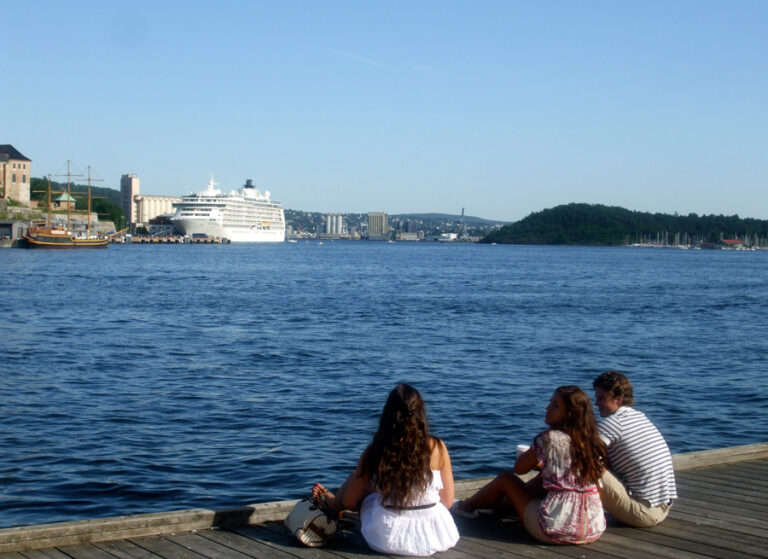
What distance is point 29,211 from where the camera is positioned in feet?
378

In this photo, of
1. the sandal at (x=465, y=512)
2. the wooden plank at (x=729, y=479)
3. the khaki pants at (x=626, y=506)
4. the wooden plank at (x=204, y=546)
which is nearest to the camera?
the wooden plank at (x=204, y=546)

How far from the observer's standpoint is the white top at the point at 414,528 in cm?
505

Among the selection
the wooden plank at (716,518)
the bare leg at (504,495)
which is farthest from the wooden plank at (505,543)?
the wooden plank at (716,518)

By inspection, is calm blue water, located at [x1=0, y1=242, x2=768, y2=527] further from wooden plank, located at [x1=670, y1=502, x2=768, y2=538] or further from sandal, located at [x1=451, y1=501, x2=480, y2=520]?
wooden plank, located at [x1=670, y1=502, x2=768, y2=538]

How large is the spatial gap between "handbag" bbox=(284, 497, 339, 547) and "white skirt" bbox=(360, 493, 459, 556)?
0.94 feet

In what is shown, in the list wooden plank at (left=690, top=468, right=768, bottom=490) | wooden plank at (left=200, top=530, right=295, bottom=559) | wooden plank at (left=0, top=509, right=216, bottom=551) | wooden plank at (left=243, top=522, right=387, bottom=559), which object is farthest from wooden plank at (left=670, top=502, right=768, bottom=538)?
wooden plank at (left=0, top=509, right=216, bottom=551)

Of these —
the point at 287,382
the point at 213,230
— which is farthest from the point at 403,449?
the point at 213,230

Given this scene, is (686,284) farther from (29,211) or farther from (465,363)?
(29,211)

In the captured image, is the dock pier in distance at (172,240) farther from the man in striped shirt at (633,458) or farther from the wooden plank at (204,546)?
the man in striped shirt at (633,458)

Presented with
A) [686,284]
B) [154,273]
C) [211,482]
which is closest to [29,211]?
[154,273]

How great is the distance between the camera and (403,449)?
4.97 metres

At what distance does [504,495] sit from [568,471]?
0.69 meters

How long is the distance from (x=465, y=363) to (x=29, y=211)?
108 m

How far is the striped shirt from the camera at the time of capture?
559 cm
